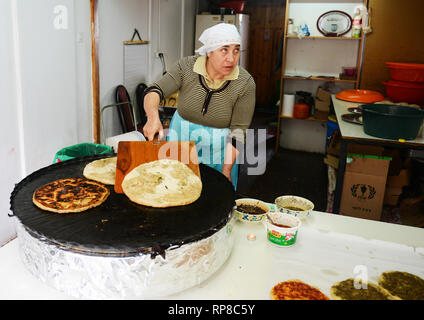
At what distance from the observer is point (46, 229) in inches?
49.4

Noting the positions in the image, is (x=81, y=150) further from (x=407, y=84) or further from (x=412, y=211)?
(x=407, y=84)

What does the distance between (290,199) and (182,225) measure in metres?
0.74

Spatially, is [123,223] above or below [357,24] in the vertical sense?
Answer: below

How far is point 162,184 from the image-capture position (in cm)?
160

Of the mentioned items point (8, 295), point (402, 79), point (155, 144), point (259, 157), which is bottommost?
point (259, 157)

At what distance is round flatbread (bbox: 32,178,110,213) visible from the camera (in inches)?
54.7

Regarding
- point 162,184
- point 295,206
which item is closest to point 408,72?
point 295,206

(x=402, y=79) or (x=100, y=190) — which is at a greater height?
(x=402, y=79)

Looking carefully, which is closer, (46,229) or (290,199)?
(46,229)

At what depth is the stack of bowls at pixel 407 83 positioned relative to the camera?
4121mm

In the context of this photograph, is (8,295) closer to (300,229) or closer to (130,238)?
(130,238)

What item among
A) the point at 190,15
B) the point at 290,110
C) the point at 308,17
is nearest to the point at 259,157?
the point at 290,110

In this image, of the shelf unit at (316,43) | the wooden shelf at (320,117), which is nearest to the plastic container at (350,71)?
the shelf unit at (316,43)

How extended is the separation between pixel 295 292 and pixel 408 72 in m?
3.74
